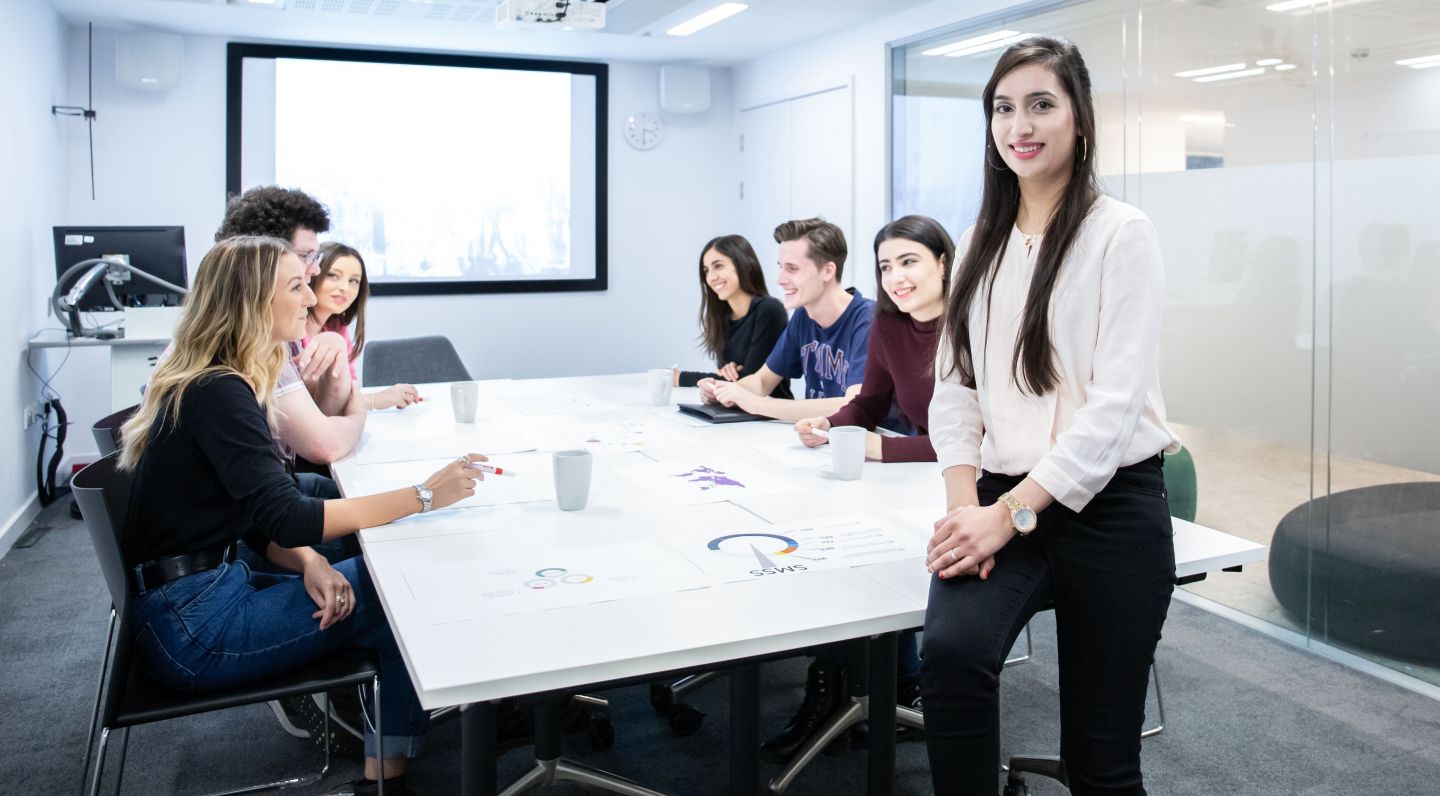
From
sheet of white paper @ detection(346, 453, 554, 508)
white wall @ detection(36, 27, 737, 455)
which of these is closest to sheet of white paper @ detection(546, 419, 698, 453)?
sheet of white paper @ detection(346, 453, 554, 508)

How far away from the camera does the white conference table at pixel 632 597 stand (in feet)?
4.23

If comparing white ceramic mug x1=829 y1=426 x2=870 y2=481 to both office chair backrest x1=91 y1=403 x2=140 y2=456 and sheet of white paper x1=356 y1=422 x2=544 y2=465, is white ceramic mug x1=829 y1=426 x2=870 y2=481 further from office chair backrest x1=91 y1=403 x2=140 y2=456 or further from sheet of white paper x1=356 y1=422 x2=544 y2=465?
office chair backrest x1=91 y1=403 x2=140 y2=456

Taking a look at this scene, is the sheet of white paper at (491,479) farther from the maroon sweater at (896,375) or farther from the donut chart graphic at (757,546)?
the maroon sweater at (896,375)

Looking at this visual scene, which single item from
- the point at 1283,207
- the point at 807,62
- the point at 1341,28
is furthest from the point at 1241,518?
the point at 807,62

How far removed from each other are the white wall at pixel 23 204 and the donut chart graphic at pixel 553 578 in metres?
3.64

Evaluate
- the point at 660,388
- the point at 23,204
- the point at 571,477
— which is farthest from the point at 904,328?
the point at 23,204

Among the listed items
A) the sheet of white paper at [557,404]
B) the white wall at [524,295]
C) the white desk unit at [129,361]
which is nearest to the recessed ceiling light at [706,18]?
the white wall at [524,295]

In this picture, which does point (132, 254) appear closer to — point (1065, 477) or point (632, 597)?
→ point (632, 597)

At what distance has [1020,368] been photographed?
1.61 meters

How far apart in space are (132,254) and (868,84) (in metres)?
3.67

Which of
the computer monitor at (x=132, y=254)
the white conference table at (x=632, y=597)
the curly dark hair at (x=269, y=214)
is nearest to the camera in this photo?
the white conference table at (x=632, y=597)

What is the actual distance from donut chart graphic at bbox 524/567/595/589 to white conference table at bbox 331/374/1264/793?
0.33 ft

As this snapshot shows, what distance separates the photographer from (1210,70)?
3662 millimetres

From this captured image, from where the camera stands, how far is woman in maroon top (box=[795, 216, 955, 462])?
2.65 meters
